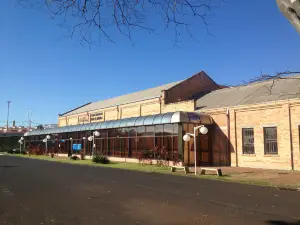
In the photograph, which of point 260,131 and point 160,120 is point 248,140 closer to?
point 260,131

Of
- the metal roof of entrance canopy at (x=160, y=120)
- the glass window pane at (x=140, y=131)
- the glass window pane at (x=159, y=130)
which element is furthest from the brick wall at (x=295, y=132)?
the glass window pane at (x=140, y=131)

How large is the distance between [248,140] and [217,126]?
12.3 feet

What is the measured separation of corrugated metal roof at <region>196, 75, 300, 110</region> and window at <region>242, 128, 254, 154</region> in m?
2.40

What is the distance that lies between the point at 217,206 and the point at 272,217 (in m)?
1.78

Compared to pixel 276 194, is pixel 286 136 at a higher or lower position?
higher

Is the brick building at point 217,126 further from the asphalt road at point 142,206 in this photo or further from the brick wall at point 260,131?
the asphalt road at point 142,206

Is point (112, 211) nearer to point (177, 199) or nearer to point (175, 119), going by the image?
point (177, 199)

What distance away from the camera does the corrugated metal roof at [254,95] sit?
2578 centimetres

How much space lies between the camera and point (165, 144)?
3080 centimetres

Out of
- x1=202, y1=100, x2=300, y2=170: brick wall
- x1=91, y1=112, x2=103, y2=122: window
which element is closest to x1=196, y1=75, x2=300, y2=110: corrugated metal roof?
x1=202, y1=100, x2=300, y2=170: brick wall

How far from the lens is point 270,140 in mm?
24984

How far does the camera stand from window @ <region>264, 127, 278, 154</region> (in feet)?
80.8

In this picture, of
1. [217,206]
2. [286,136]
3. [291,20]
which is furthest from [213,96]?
[291,20]

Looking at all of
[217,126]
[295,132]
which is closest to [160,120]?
[217,126]
